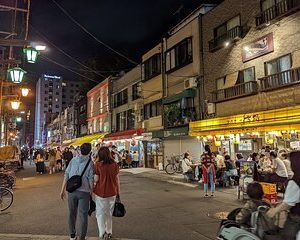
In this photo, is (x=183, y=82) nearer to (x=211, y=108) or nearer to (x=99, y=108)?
(x=211, y=108)

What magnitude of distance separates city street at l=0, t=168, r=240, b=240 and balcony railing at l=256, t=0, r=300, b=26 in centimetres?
905

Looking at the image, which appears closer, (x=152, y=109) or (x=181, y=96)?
(x=181, y=96)

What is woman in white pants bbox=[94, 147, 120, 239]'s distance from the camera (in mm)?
6867

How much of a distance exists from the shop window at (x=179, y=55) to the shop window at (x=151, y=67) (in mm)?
1795

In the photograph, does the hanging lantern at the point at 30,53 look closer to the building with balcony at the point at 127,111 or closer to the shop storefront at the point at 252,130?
the shop storefront at the point at 252,130

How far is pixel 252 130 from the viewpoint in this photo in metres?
16.3

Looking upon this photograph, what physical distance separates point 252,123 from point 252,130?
1.32 feet

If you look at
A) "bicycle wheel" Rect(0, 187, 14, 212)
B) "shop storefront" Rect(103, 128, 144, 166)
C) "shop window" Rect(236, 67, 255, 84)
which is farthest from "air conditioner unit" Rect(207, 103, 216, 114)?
"bicycle wheel" Rect(0, 187, 14, 212)

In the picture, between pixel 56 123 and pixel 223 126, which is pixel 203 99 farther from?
pixel 56 123

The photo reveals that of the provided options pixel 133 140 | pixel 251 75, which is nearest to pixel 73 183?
pixel 251 75

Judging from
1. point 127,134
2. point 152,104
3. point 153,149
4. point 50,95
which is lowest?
point 153,149

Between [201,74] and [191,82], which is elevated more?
[201,74]

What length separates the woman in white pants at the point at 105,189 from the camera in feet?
22.5

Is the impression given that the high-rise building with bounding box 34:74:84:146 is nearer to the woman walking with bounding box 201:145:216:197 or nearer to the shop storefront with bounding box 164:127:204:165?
the shop storefront with bounding box 164:127:204:165
